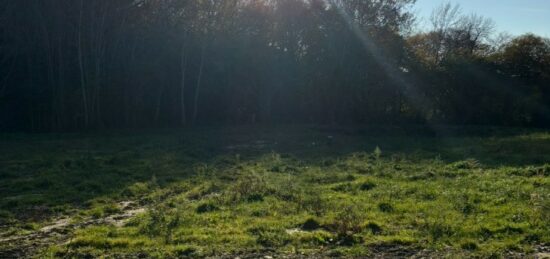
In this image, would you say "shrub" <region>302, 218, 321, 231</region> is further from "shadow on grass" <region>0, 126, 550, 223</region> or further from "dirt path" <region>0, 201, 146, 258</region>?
"shadow on grass" <region>0, 126, 550, 223</region>

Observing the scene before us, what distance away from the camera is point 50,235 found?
327 inches

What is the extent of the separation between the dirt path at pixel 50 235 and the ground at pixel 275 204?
3 centimetres

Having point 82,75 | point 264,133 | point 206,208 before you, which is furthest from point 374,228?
point 82,75

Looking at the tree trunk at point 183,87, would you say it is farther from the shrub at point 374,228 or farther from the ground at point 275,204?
the shrub at point 374,228

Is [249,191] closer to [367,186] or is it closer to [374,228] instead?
[367,186]

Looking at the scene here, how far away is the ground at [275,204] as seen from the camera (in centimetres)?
726

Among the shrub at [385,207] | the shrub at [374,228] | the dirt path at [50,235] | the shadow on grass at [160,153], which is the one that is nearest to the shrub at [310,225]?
the shrub at [374,228]

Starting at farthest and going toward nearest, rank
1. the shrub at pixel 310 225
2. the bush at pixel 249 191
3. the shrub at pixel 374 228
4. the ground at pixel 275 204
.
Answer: the bush at pixel 249 191 < the shrub at pixel 310 225 < the shrub at pixel 374 228 < the ground at pixel 275 204

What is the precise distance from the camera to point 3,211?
980 cm

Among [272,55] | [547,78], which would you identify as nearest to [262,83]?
[272,55]

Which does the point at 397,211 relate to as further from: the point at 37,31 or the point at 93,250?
the point at 37,31

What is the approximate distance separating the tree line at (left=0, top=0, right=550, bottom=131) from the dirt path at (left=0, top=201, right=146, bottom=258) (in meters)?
22.1

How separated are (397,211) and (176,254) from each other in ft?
13.8

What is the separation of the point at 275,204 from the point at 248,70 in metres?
27.0
